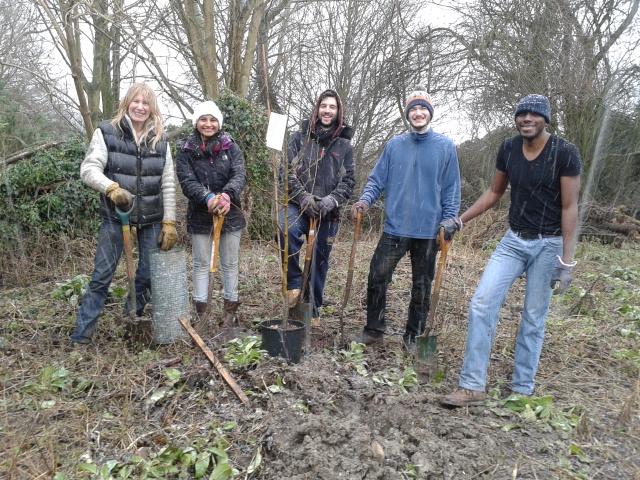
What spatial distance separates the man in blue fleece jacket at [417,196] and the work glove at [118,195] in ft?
5.36

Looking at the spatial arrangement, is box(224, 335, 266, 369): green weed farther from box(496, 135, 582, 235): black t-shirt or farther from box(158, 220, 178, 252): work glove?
box(496, 135, 582, 235): black t-shirt

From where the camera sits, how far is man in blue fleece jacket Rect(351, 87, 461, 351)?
161 inches

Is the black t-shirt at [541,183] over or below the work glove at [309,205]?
over

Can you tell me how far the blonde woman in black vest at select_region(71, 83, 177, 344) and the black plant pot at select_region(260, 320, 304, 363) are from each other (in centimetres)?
110

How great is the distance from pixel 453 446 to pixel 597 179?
10175mm

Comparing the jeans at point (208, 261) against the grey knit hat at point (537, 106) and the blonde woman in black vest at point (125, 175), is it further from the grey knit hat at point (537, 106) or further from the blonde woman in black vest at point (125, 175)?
the grey knit hat at point (537, 106)

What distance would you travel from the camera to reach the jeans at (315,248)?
14.7 feet

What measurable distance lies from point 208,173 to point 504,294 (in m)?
2.41

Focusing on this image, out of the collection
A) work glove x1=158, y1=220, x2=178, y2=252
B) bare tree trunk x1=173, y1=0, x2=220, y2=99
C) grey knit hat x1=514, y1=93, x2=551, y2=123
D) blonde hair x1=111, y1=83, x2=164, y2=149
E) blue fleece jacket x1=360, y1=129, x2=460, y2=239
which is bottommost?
work glove x1=158, y1=220, x2=178, y2=252

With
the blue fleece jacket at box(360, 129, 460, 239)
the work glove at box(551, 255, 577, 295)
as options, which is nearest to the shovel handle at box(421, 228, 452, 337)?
the blue fleece jacket at box(360, 129, 460, 239)

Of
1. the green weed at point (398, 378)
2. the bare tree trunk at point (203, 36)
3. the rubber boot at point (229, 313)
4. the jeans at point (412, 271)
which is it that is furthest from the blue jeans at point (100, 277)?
the bare tree trunk at point (203, 36)

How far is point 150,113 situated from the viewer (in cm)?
419

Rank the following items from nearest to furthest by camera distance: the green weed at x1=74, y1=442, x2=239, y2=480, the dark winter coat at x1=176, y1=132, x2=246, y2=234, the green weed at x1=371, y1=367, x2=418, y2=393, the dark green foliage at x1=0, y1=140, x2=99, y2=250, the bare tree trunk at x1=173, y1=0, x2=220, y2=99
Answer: the green weed at x1=74, y1=442, x2=239, y2=480
the green weed at x1=371, y1=367, x2=418, y2=393
the dark winter coat at x1=176, y1=132, x2=246, y2=234
the dark green foliage at x1=0, y1=140, x2=99, y2=250
the bare tree trunk at x1=173, y1=0, x2=220, y2=99

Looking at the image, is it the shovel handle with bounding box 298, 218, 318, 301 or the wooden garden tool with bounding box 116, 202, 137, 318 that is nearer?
→ the wooden garden tool with bounding box 116, 202, 137, 318
